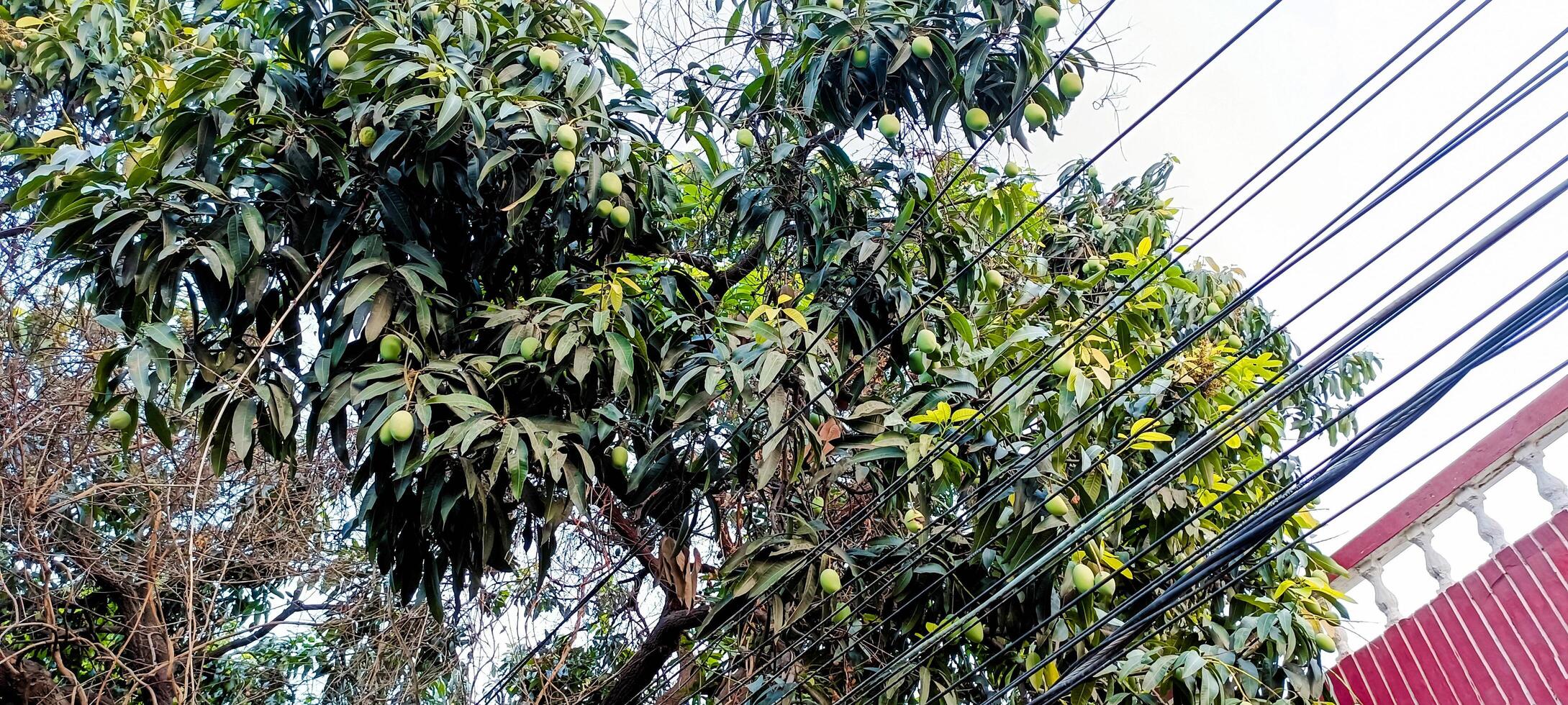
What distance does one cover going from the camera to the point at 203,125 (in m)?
2.20

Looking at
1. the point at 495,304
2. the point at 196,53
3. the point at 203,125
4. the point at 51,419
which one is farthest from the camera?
the point at 51,419

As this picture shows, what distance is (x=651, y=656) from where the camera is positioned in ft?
10.6

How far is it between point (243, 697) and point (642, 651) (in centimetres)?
171

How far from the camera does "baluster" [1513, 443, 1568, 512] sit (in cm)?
293

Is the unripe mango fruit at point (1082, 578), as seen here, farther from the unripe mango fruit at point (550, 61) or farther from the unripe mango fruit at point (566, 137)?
the unripe mango fruit at point (550, 61)

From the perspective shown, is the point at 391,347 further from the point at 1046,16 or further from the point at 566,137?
the point at 1046,16

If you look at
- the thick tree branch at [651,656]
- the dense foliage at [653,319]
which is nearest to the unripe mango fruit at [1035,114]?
the dense foliage at [653,319]

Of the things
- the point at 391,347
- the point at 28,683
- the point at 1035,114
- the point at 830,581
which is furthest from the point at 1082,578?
the point at 28,683

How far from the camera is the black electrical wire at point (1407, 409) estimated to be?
150 cm

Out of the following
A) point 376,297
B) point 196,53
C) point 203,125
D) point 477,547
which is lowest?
point 477,547

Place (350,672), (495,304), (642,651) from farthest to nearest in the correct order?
1. (350,672)
2. (642,651)
3. (495,304)

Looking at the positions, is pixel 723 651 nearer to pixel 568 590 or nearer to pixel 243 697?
pixel 568 590

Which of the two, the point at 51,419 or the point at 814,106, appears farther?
the point at 51,419

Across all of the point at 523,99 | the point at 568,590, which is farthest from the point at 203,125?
the point at 568,590
